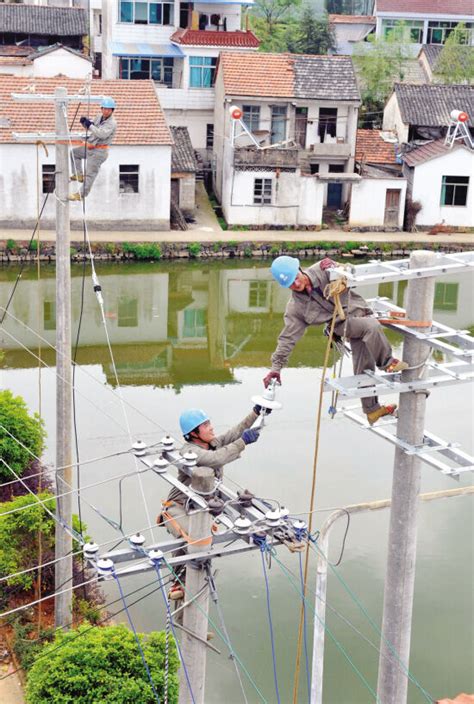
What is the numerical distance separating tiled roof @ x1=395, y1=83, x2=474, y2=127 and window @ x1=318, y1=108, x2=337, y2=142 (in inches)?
68.4

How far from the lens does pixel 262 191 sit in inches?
979

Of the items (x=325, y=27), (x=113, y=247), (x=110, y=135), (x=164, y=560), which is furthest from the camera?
(x=325, y=27)

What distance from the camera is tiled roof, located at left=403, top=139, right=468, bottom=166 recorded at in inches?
996

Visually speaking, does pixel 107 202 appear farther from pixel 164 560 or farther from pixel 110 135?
pixel 164 560

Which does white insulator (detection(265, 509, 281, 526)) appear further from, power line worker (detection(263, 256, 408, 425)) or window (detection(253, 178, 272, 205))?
window (detection(253, 178, 272, 205))

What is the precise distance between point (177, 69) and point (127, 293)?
9402 mm

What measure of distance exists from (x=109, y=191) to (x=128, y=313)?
472 cm

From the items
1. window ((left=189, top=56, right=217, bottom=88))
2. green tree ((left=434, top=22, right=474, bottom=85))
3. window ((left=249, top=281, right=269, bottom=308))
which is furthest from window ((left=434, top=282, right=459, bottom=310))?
green tree ((left=434, top=22, right=474, bottom=85))

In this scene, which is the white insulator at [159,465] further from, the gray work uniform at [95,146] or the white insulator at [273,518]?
the gray work uniform at [95,146]

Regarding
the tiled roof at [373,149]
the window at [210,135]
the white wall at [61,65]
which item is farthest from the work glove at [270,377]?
the white wall at [61,65]

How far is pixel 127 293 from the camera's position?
21125 mm

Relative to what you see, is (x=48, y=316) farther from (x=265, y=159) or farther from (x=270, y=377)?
(x=270, y=377)

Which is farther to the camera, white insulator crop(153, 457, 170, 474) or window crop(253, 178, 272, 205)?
window crop(253, 178, 272, 205)

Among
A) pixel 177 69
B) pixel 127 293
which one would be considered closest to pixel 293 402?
pixel 127 293
